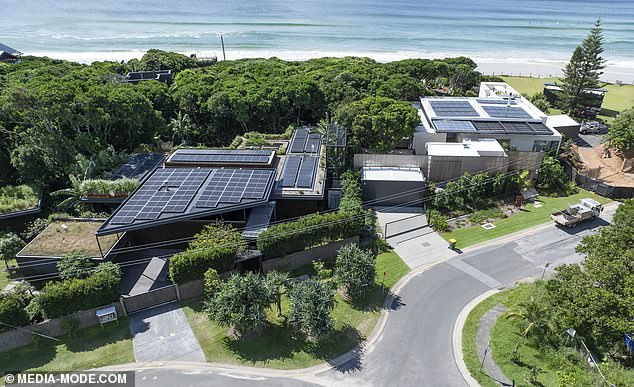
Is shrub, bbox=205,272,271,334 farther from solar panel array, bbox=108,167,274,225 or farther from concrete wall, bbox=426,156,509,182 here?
concrete wall, bbox=426,156,509,182

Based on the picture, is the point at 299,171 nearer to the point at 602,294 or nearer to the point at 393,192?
the point at 393,192

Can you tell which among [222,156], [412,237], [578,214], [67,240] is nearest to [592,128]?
[578,214]

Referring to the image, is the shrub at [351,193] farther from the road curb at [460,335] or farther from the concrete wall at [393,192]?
the road curb at [460,335]

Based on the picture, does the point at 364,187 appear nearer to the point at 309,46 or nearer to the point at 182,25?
the point at 309,46

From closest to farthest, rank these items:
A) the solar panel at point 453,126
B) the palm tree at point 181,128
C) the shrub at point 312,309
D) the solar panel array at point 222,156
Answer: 1. the shrub at point 312,309
2. the solar panel array at point 222,156
3. the solar panel at point 453,126
4. the palm tree at point 181,128

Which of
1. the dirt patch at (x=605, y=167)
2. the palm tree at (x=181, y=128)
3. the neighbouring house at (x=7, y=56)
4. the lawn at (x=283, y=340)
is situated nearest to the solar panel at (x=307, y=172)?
the lawn at (x=283, y=340)

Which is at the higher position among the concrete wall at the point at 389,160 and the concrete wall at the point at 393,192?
the concrete wall at the point at 389,160
